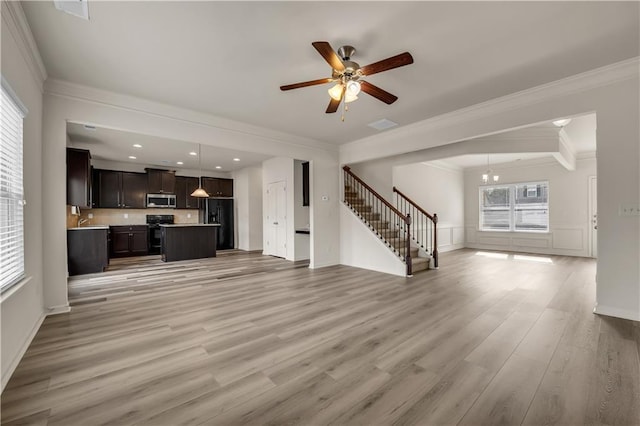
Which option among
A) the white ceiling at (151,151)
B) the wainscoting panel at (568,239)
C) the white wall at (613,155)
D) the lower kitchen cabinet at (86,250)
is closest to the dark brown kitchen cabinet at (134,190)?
the white ceiling at (151,151)

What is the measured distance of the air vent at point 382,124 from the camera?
471cm

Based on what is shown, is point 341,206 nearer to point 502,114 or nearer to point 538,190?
point 502,114

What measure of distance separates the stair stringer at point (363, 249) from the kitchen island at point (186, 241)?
12.2 ft

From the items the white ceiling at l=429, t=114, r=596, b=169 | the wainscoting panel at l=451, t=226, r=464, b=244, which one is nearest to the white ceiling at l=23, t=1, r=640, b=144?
the white ceiling at l=429, t=114, r=596, b=169

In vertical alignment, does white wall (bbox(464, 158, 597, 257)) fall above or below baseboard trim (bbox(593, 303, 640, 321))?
above

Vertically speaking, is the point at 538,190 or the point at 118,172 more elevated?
the point at 118,172

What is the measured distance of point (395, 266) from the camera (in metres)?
5.34

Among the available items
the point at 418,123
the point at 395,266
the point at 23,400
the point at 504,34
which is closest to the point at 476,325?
the point at 395,266

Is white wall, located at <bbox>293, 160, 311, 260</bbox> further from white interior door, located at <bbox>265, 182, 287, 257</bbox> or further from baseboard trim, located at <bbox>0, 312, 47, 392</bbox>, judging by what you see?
baseboard trim, located at <bbox>0, 312, 47, 392</bbox>

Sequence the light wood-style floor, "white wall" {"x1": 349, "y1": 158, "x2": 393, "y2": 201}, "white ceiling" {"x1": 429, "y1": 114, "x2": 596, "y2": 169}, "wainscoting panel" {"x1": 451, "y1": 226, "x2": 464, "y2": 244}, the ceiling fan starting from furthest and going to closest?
1. "wainscoting panel" {"x1": 451, "y1": 226, "x2": 464, "y2": 244}
2. "white wall" {"x1": 349, "y1": 158, "x2": 393, "y2": 201}
3. "white ceiling" {"x1": 429, "y1": 114, "x2": 596, "y2": 169}
4. the ceiling fan
5. the light wood-style floor

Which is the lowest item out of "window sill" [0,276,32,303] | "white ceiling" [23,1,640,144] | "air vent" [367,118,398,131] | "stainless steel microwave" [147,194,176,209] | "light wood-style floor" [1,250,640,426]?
"light wood-style floor" [1,250,640,426]

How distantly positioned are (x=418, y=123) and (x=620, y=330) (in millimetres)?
3666

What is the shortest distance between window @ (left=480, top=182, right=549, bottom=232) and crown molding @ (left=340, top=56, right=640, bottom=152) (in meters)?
5.77

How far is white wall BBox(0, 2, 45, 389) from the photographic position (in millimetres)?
2033
